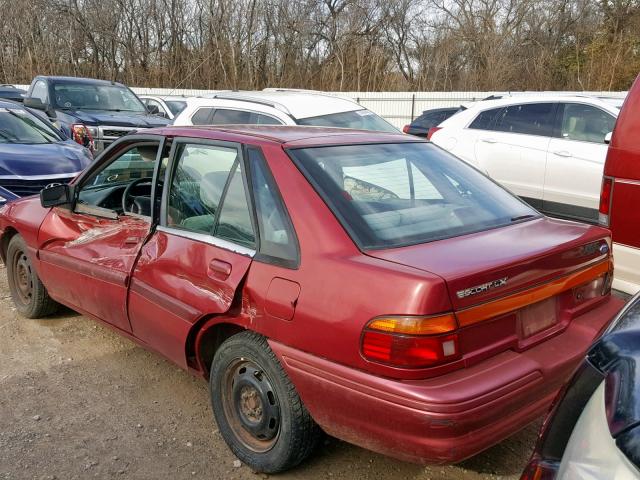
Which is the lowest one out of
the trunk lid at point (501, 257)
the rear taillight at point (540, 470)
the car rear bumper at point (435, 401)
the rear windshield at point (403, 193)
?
the car rear bumper at point (435, 401)

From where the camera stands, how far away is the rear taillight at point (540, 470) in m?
1.55

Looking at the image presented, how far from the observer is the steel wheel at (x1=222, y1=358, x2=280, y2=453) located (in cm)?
289

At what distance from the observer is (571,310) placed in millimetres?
2889

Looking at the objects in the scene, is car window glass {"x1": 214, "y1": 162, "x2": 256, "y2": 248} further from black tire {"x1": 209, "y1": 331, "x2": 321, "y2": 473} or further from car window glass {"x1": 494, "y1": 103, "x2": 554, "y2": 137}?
car window glass {"x1": 494, "y1": 103, "x2": 554, "y2": 137}

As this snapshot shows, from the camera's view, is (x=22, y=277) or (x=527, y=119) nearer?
(x=22, y=277)

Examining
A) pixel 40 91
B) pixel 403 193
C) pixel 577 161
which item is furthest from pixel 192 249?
pixel 40 91

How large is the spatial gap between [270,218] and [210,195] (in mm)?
598

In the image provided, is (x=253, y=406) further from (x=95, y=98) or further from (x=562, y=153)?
(x=95, y=98)

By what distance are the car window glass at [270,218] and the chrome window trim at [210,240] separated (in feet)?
0.37

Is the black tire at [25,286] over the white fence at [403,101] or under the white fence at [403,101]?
under

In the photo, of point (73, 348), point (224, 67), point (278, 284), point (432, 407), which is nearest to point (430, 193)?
point (278, 284)

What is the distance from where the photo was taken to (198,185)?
11.4ft

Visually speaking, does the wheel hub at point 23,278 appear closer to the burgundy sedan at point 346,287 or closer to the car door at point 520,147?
the burgundy sedan at point 346,287

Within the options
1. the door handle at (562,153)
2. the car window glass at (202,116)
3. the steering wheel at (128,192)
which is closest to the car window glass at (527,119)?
the door handle at (562,153)
